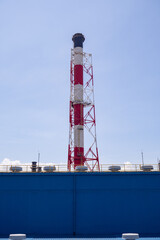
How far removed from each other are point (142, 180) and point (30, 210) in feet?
39.1

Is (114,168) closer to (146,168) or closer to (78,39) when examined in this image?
(146,168)

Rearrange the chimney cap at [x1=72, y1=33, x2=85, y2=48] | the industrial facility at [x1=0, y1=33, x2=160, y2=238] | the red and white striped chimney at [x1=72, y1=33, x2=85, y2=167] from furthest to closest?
the chimney cap at [x1=72, y1=33, x2=85, y2=48]
the red and white striped chimney at [x1=72, y1=33, x2=85, y2=167]
the industrial facility at [x1=0, y1=33, x2=160, y2=238]

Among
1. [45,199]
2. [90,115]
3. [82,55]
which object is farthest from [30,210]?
[82,55]

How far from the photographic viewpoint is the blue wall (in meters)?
21.6

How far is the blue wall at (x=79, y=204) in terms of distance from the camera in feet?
70.9

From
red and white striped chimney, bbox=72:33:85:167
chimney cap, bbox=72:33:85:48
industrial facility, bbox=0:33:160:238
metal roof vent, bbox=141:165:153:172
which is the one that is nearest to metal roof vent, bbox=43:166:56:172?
industrial facility, bbox=0:33:160:238

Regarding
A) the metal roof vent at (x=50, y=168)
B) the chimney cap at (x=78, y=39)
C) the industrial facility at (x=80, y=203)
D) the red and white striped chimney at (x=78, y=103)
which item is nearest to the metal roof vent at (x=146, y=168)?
the industrial facility at (x=80, y=203)

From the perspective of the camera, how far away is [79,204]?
866 inches

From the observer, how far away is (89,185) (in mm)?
22406

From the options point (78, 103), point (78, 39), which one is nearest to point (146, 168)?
point (78, 103)

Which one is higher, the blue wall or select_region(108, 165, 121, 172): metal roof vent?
select_region(108, 165, 121, 172): metal roof vent

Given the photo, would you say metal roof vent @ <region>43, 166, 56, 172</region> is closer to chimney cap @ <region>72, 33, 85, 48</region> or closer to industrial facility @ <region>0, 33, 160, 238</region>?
industrial facility @ <region>0, 33, 160, 238</region>

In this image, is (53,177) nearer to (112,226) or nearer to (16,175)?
(16,175)

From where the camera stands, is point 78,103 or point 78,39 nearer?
point 78,103
